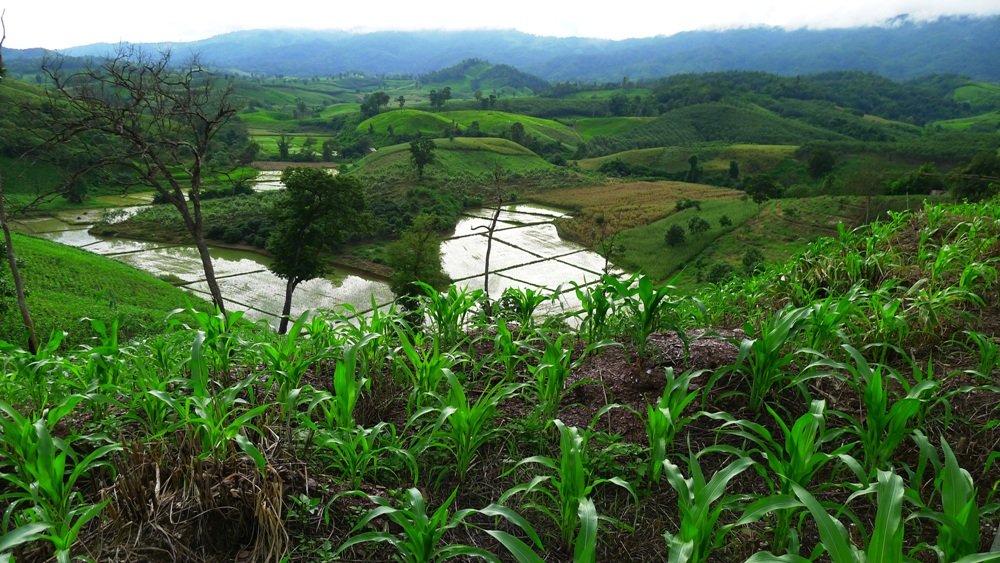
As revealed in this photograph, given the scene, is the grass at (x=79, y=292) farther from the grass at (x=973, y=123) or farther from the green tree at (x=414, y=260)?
the grass at (x=973, y=123)

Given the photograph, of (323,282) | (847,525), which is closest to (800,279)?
(847,525)

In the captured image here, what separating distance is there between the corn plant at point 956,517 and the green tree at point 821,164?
272 ft

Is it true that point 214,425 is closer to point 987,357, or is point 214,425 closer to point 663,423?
point 663,423

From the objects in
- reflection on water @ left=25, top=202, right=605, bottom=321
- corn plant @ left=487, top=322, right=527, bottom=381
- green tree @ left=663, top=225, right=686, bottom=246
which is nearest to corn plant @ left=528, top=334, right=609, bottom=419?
corn plant @ left=487, top=322, right=527, bottom=381

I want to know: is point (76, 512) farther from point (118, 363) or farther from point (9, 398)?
point (9, 398)

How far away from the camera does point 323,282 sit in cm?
3606

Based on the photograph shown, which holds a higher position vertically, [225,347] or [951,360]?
[225,347]

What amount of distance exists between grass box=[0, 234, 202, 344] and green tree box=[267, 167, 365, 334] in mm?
4658

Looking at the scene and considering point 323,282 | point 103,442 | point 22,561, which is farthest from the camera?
point 323,282

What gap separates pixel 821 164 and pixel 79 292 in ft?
262

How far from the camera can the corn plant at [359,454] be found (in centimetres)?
279

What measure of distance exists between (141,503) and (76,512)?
237 millimetres

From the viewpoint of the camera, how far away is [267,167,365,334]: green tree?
88.3 feet

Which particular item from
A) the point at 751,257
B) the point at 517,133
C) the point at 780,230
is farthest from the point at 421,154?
the point at 517,133
